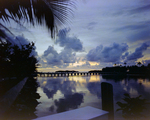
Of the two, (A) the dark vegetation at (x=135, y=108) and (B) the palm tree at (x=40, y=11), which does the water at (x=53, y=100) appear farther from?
(B) the palm tree at (x=40, y=11)

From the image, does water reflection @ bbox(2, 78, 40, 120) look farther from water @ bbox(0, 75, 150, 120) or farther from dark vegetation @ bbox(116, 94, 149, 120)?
dark vegetation @ bbox(116, 94, 149, 120)

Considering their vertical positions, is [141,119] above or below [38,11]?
below

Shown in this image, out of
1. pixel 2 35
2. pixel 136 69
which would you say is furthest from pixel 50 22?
pixel 136 69

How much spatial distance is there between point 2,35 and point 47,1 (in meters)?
1.74

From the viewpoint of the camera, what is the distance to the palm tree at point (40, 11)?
8.96ft

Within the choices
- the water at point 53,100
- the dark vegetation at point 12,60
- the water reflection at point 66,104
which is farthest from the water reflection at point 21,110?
the dark vegetation at point 12,60

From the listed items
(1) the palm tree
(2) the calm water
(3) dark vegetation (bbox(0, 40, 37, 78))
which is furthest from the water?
(1) the palm tree

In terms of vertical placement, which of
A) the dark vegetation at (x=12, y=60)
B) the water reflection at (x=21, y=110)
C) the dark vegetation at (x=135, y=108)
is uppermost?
the dark vegetation at (x=12, y=60)

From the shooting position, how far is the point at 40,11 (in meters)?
2.89

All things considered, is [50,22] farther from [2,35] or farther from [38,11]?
[2,35]

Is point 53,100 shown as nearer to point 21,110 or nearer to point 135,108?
point 21,110

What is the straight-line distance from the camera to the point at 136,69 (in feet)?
333

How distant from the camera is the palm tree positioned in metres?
2.73

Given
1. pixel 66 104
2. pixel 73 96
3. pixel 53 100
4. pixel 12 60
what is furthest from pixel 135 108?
pixel 12 60
